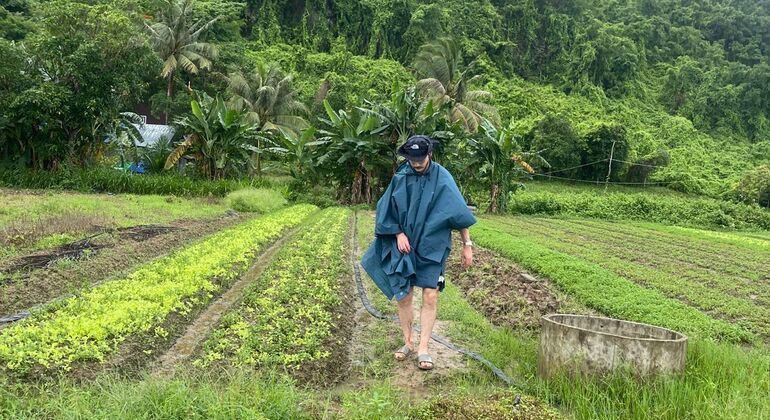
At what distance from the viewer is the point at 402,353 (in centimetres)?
507

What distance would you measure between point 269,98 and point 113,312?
107ft

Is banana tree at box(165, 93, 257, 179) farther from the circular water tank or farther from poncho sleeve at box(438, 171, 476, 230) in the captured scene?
the circular water tank

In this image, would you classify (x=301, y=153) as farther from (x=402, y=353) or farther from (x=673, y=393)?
(x=673, y=393)

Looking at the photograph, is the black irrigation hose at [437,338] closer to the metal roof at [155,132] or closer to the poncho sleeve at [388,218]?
the poncho sleeve at [388,218]

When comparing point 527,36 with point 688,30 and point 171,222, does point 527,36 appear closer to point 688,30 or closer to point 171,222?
point 688,30

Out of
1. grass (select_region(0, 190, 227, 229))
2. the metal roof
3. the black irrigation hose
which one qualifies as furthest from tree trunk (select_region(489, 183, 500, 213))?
the metal roof

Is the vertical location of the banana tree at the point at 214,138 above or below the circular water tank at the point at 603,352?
above

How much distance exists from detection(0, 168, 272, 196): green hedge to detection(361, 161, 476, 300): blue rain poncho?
66.5 ft

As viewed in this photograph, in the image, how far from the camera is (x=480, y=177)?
28.6m

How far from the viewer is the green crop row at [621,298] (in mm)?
6363

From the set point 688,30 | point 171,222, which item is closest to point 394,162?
point 171,222

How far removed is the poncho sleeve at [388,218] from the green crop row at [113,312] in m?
2.18

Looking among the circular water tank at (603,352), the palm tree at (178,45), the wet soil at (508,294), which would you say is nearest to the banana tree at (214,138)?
the palm tree at (178,45)

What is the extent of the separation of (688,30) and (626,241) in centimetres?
6255
